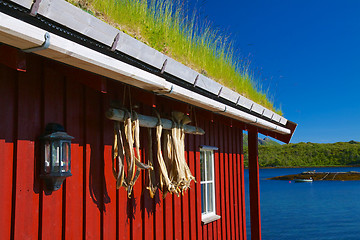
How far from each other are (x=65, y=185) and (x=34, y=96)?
26.8 inches

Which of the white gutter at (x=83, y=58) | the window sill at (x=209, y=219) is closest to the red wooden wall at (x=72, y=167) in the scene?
the white gutter at (x=83, y=58)

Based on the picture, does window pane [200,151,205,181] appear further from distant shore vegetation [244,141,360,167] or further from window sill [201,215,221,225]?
distant shore vegetation [244,141,360,167]

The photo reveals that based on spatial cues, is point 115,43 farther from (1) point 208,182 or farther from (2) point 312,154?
(2) point 312,154

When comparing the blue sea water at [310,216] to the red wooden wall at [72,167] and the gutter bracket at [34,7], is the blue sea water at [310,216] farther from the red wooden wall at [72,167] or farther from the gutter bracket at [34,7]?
the gutter bracket at [34,7]

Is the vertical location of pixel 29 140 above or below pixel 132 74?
below

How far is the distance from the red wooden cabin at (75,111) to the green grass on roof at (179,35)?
0.46 metres

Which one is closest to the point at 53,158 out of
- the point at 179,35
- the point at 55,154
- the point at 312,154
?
the point at 55,154

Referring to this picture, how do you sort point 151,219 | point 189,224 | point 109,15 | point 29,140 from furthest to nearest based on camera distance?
1. point 189,224
2. point 151,219
3. point 109,15
4. point 29,140

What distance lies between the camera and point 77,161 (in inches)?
115

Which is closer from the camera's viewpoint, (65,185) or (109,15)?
(65,185)

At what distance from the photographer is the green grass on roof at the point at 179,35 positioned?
312cm

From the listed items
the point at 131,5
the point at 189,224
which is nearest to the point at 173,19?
the point at 131,5

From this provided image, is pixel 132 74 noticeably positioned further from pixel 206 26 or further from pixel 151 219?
pixel 206 26

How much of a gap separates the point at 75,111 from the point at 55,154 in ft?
1.46
